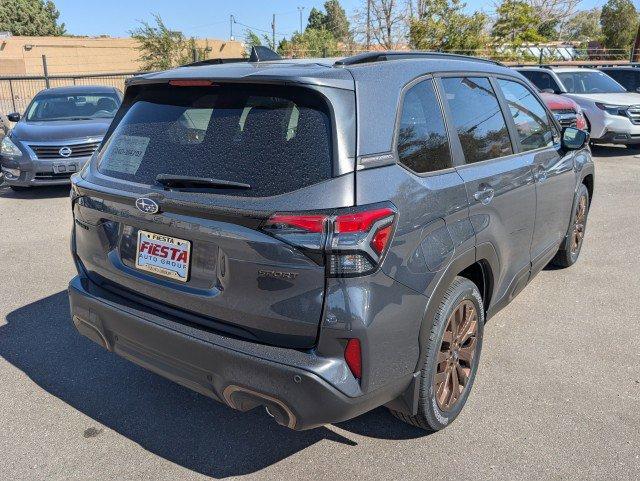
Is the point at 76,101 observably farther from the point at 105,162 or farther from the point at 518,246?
the point at 518,246

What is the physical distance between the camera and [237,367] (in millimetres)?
2393

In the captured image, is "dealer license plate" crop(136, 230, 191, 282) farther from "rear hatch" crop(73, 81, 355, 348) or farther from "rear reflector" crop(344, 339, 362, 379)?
"rear reflector" crop(344, 339, 362, 379)

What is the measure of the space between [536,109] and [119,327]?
3319 mm

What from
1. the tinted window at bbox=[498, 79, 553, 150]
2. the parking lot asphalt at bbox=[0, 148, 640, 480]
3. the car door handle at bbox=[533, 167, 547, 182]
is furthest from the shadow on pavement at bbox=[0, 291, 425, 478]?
the tinted window at bbox=[498, 79, 553, 150]

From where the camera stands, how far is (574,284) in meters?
5.20

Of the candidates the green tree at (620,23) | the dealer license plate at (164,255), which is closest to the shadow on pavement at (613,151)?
the dealer license plate at (164,255)

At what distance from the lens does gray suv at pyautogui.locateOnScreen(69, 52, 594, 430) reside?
2299 millimetres

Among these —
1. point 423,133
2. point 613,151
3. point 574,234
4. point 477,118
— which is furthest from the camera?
point 613,151

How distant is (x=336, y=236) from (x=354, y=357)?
503 mm

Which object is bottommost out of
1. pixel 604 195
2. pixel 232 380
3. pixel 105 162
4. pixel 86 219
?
pixel 604 195

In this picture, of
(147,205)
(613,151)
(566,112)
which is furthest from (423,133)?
(613,151)

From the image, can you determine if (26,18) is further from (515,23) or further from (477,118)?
(477,118)

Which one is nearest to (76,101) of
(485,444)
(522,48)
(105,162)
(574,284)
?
(105,162)

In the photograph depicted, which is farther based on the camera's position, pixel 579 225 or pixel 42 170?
pixel 42 170
